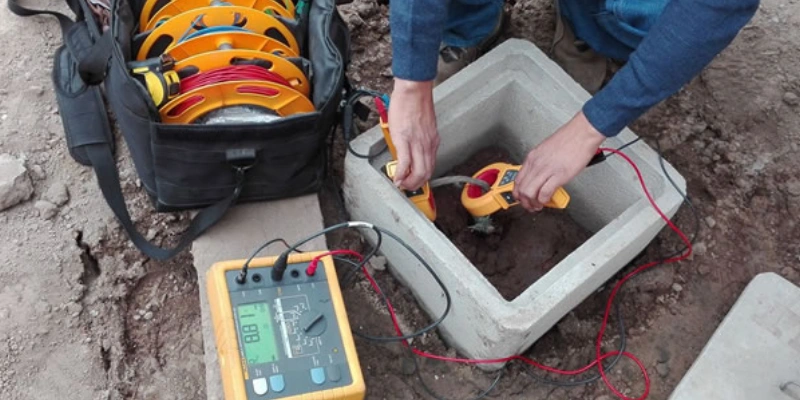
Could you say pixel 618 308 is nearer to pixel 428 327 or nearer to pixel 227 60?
pixel 428 327

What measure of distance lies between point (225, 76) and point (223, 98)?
5 cm

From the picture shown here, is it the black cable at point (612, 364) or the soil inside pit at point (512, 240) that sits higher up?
the soil inside pit at point (512, 240)

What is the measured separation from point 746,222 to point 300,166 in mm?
1229

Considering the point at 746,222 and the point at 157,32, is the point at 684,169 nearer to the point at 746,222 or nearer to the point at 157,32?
the point at 746,222

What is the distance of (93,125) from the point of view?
2164 millimetres

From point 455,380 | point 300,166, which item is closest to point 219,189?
point 300,166

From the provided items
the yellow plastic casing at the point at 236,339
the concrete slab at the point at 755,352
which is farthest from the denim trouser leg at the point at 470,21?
the concrete slab at the point at 755,352

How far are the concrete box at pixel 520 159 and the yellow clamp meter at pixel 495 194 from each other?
0.13 meters

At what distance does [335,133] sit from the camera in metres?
2.21

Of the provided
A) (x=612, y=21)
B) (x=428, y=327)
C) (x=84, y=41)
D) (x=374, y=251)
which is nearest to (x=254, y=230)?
(x=374, y=251)

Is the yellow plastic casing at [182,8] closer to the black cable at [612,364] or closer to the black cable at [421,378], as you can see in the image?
the black cable at [421,378]

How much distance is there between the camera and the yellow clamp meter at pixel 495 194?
69.7 inches

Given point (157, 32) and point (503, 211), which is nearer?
point (157, 32)

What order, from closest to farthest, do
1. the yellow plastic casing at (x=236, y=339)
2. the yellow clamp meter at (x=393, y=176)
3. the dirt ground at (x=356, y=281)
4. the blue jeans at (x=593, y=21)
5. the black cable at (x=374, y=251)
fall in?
1. the yellow plastic casing at (x=236, y=339)
2. the black cable at (x=374, y=251)
3. the yellow clamp meter at (x=393, y=176)
4. the dirt ground at (x=356, y=281)
5. the blue jeans at (x=593, y=21)
